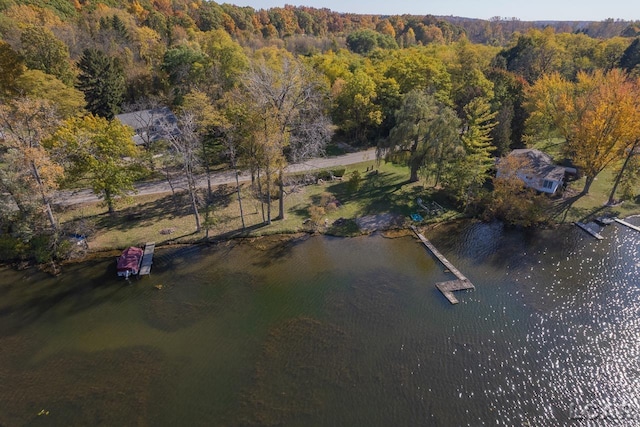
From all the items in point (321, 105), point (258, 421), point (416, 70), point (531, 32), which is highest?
point (531, 32)

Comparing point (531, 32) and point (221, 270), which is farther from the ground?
point (531, 32)

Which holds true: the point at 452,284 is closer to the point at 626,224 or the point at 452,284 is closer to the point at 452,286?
the point at 452,286

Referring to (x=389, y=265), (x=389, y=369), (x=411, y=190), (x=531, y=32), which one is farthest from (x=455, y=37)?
(x=389, y=369)

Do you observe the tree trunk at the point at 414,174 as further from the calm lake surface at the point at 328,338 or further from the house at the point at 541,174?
the calm lake surface at the point at 328,338

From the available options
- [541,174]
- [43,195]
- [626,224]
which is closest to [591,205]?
[626,224]

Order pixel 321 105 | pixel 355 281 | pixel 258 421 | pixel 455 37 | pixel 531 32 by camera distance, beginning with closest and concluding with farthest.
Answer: pixel 258 421 < pixel 355 281 < pixel 321 105 < pixel 531 32 < pixel 455 37

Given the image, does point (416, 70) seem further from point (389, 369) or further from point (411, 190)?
point (389, 369)

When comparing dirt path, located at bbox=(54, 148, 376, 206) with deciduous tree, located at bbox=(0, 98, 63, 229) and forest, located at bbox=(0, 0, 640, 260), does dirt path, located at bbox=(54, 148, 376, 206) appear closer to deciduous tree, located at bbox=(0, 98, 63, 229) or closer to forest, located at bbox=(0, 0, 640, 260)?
forest, located at bbox=(0, 0, 640, 260)

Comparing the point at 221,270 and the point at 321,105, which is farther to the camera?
the point at 321,105
